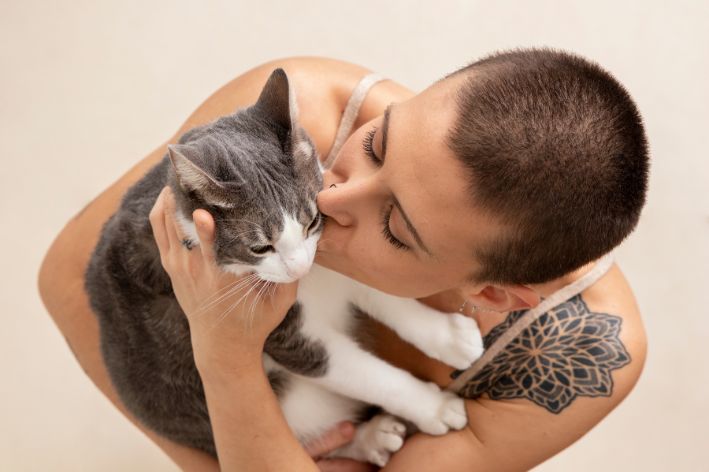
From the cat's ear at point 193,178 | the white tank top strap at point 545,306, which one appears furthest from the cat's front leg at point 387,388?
the cat's ear at point 193,178

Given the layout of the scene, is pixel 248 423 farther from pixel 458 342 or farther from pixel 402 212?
pixel 402 212

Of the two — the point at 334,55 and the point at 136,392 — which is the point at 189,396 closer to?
the point at 136,392

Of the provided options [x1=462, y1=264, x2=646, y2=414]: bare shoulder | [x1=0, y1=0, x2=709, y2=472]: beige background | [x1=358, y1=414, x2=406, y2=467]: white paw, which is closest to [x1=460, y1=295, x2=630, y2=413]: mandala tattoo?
[x1=462, y1=264, x2=646, y2=414]: bare shoulder

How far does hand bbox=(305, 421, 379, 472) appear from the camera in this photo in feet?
4.96

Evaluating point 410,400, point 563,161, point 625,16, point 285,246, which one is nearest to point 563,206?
point 563,161

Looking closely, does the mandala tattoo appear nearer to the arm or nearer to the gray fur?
the arm

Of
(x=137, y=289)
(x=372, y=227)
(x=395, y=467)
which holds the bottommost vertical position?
(x=395, y=467)

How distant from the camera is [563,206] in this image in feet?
A: 3.11

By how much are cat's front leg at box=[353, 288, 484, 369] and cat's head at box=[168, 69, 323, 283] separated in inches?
11.8

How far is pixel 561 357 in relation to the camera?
4.39 ft

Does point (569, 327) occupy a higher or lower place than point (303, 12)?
lower

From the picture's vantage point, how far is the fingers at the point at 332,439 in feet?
4.95

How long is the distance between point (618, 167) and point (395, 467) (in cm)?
82

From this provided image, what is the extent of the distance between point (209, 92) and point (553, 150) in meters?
1.92
